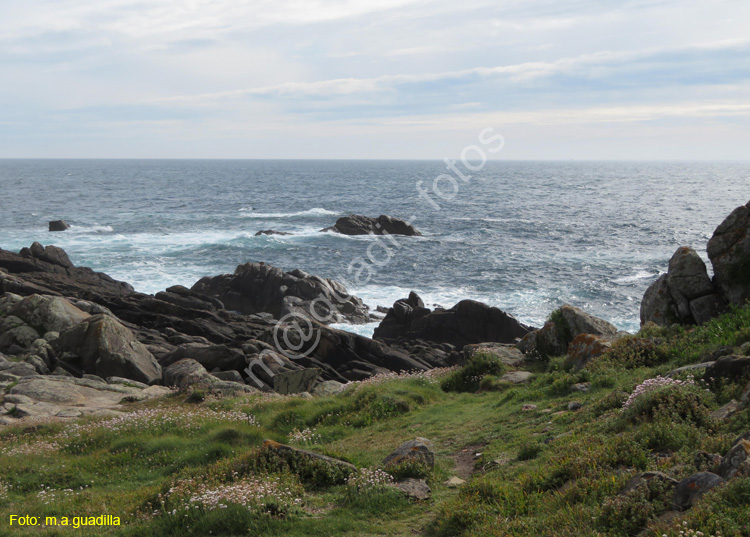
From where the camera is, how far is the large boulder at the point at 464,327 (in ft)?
108

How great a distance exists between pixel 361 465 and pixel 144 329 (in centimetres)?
2302

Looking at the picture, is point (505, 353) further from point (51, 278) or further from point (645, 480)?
point (51, 278)

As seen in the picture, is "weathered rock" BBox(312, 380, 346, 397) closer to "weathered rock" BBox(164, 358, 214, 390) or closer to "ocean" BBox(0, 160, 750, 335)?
"weathered rock" BBox(164, 358, 214, 390)

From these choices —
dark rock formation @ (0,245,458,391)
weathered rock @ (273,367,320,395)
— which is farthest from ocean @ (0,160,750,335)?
weathered rock @ (273,367,320,395)

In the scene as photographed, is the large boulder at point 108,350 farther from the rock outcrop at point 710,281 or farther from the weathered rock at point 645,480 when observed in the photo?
the weathered rock at point 645,480

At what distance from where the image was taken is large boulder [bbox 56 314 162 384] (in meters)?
22.6

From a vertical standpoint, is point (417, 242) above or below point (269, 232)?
below

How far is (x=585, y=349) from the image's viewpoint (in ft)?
52.6

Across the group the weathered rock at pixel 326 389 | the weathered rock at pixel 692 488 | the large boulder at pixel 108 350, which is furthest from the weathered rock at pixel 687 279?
the large boulder at pixel 108 350

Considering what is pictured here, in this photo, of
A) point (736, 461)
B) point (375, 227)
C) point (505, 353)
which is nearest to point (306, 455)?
point (736, 461)

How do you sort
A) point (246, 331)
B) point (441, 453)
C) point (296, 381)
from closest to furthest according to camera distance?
point (441, 453) → point (296, 381) → point (246, 331)

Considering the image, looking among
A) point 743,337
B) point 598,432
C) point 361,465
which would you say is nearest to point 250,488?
point 361,465

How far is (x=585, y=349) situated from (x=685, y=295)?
375 cm

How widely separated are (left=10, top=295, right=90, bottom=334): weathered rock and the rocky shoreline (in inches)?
2.2
